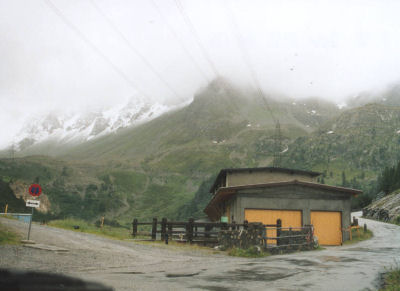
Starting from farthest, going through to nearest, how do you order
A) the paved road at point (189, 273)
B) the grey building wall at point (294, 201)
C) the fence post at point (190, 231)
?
the grey building wall at point (294, 201)
the fence post at point (190, 231)
the paved road at point (189, 273)

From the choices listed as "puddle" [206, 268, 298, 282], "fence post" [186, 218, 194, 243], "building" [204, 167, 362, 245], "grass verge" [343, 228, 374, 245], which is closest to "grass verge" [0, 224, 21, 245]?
"puddle" [206, 268, 298, 282]

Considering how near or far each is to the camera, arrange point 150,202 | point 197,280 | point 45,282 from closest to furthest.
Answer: point 45,282, point 197,280, point 150,202

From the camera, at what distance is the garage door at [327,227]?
28.5 metres

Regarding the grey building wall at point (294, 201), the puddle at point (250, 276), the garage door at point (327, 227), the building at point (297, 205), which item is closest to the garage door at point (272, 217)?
the building at point (297, 205)

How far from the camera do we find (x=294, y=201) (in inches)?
1121

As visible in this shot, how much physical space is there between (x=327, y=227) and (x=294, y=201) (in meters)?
3.52

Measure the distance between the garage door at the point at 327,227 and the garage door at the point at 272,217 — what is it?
1.61m

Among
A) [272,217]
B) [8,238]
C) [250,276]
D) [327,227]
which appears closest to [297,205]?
[272,217]

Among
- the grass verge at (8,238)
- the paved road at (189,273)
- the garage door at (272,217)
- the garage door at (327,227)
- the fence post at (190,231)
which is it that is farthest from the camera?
the garage door at (327,227)

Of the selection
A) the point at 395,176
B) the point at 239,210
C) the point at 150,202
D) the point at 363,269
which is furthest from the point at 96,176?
the point at 363,269

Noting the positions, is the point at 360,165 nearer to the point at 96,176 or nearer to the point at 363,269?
the point at 96,176

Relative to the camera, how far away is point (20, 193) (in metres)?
88.8

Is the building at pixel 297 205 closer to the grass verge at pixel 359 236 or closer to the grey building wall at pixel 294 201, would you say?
the grey building wall at pixel 294 201

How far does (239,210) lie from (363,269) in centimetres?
1541
